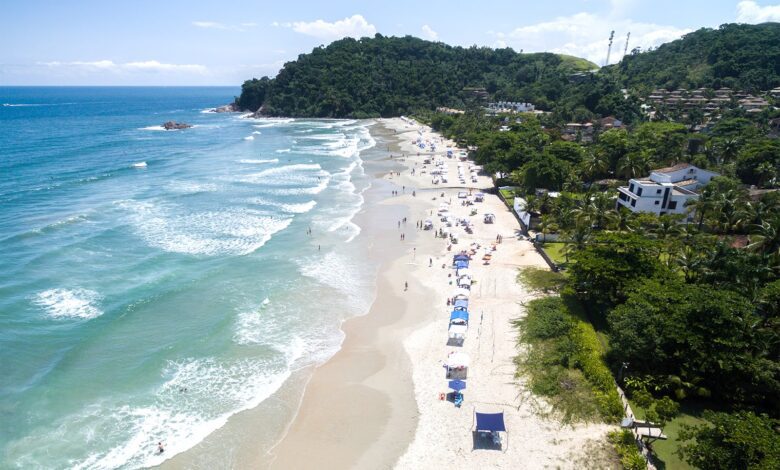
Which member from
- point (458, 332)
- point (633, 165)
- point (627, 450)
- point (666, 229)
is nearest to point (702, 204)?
point (666, 229)

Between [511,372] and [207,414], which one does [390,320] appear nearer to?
[511,372]

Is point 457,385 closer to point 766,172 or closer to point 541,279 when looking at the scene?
point 541,279

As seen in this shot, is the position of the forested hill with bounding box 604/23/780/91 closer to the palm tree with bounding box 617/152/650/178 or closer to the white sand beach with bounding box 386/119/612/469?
the palm tree with bounding box 617/152/650/178

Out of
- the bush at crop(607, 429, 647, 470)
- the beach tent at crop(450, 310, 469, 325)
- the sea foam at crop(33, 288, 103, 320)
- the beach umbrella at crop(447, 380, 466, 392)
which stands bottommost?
the sea foam at crop(33, 288, 103, 320)

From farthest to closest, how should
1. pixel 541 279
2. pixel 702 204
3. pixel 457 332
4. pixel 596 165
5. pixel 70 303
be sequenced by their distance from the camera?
pixel 596 165 < pixel 702 204 < pixel 541 279 < pixel 70 303 < pixel 457 332

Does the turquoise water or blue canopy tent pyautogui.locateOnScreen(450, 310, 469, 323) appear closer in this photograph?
the turquoise water

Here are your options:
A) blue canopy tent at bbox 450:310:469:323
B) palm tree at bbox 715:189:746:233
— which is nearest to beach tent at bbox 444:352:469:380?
blue canopy tent at bbox 450:310:469:323
